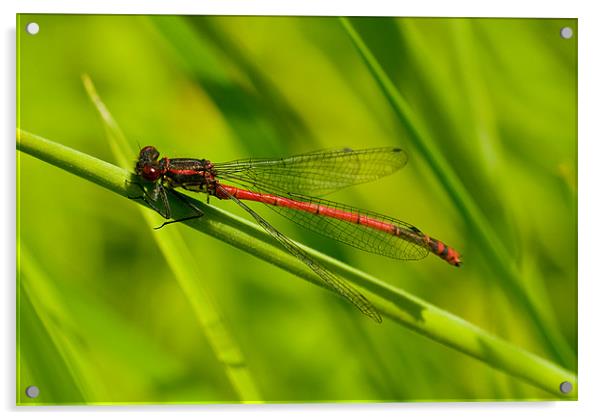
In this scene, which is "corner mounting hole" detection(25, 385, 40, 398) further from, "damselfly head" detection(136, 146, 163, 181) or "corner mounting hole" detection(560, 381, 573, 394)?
"corner mounting hole" detection(560, 381, 573, 394)

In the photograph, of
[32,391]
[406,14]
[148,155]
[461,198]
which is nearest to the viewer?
[148,155]

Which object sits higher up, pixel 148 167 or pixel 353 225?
pixel 148 167

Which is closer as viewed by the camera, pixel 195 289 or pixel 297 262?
pixel 297 262

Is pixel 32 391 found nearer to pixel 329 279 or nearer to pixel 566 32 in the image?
pixel 329 279

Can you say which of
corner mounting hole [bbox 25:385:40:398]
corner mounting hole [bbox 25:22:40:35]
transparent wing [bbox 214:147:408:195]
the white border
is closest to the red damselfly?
transparent wing [bbox 214:147:408:195]

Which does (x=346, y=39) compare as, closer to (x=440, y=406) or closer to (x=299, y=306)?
(x=299, y=306)

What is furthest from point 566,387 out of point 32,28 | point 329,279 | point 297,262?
point 32,28

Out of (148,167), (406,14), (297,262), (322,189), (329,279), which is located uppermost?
(406,14)
